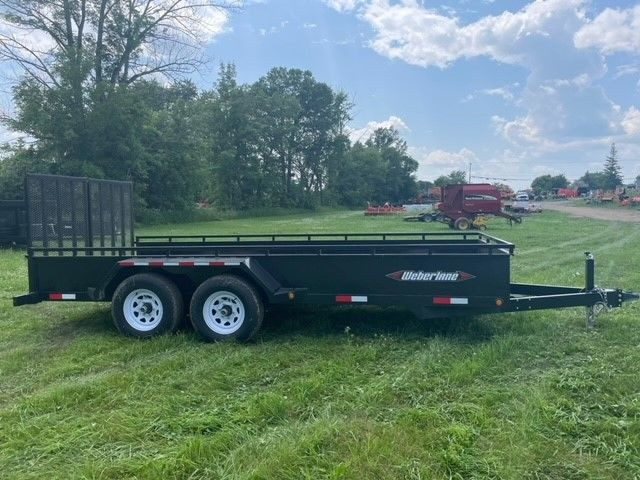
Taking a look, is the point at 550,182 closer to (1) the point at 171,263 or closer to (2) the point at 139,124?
(2) the point at 139,124

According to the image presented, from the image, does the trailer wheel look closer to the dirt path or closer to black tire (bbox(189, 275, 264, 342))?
the dirt path

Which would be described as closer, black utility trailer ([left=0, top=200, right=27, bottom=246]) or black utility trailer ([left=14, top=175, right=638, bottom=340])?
black utility trailer ([left=14, top=175, right=638, bottom=340])

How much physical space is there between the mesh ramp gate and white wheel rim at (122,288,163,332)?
654mm

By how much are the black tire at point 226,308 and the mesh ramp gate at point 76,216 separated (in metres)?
1.31

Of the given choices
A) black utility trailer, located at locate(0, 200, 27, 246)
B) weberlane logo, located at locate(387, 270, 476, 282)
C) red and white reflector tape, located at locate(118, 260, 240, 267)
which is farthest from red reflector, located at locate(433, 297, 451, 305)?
black utility trailer, located at locate(0, 200, 27, 246)

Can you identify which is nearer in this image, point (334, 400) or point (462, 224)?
point (334, 400)

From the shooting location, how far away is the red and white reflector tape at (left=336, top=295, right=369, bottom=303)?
5.32 m

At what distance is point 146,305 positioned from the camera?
566 centimetres

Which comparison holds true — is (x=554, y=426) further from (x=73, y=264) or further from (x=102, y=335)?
(x=73, y=264)

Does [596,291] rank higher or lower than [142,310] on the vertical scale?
higher

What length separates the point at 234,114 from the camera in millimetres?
53250

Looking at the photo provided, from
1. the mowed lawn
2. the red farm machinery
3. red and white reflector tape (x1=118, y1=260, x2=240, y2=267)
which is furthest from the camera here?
the red farm machinery

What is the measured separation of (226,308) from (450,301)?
7.45ft

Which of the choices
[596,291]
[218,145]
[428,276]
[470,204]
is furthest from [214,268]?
[218,145]
